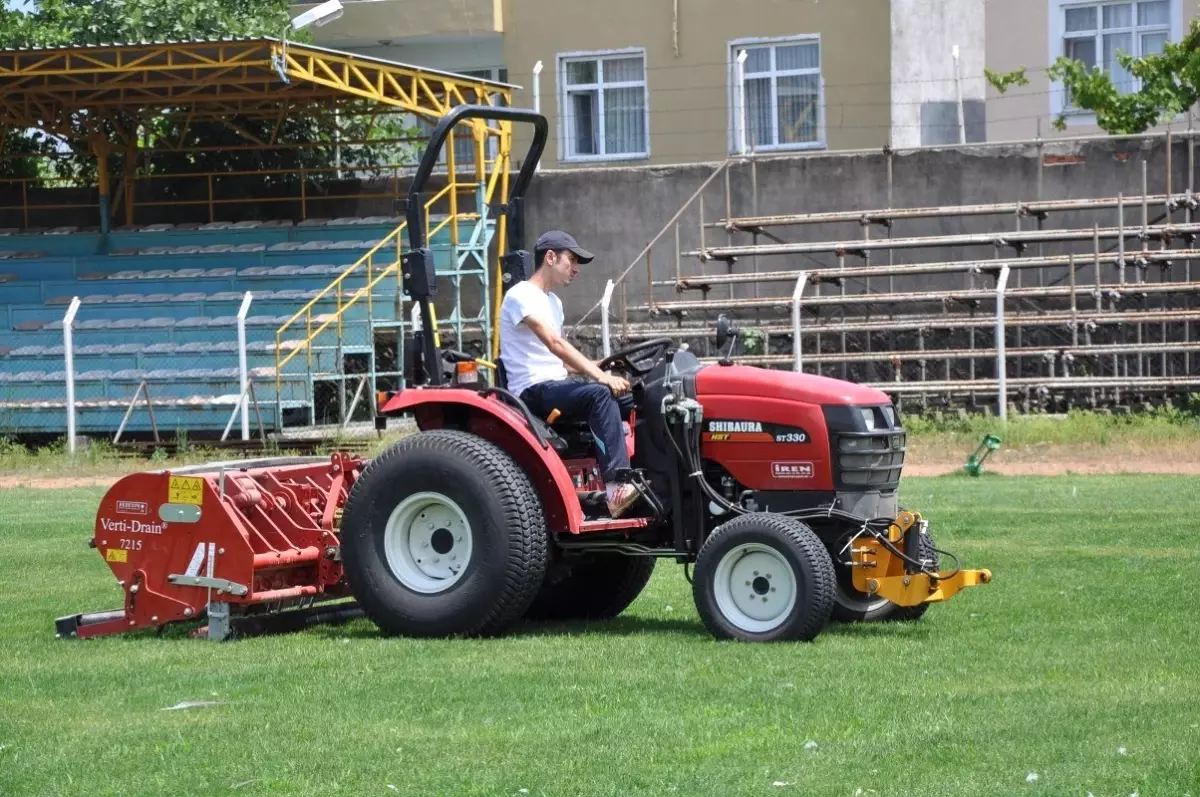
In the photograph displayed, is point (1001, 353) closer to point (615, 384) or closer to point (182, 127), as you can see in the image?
point (615, 384)

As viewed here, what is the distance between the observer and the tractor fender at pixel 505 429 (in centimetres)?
907

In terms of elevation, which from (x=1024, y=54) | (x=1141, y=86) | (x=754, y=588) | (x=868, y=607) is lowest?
(x=868, y=607)

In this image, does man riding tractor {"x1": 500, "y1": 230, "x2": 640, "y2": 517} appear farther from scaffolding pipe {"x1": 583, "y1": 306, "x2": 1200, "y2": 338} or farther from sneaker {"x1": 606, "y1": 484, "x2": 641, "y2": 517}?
scaffolding pipe {"x1": 583, "y1": 306, "x2": 1200, "y2": 338}

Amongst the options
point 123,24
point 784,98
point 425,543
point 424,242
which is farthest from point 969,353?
point 425,543

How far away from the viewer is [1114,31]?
2828 cm

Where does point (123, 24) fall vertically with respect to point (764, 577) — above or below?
above

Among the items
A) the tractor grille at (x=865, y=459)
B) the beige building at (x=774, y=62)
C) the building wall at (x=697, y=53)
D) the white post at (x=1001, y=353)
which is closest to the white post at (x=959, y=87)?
the beige building at (x=774, y=62)

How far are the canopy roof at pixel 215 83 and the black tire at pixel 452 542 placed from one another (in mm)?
14623

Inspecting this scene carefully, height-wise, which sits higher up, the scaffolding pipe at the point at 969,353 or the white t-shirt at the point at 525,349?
the white t-shirt at the point at 525,349

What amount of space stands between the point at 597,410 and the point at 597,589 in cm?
139

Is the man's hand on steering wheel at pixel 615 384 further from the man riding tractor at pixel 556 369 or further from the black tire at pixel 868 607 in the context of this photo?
the black tire at pixel 868 607

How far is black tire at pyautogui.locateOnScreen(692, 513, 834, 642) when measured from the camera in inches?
336

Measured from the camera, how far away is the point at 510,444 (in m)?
9.39

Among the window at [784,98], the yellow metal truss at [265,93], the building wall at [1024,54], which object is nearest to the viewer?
the yellow metal truss at [265,93]
